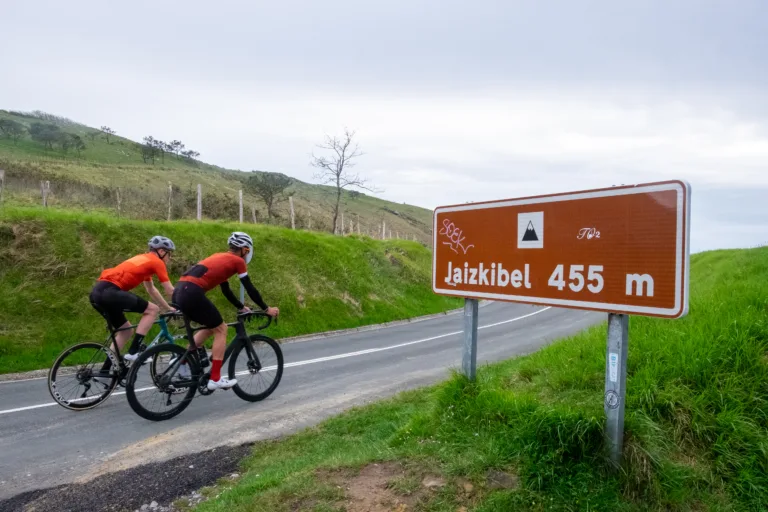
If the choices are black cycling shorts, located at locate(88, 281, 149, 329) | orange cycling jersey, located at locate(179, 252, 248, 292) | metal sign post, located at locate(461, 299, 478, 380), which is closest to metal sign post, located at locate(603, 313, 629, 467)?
metal sign post, located at locate(461, 299, 478, 380)

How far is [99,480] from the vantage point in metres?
4.52

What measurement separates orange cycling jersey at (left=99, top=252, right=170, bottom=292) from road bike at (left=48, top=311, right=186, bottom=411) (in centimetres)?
58

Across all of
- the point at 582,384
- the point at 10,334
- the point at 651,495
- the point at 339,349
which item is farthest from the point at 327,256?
the point at 651,495

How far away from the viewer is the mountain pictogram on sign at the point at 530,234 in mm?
3848

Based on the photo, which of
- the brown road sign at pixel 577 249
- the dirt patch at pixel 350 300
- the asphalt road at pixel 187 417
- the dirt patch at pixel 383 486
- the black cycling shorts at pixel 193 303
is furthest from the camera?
the dirt patch at pixel 350 300

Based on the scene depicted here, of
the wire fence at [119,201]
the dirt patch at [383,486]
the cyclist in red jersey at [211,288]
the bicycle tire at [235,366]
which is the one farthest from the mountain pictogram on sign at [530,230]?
the wire fence at [119,201]

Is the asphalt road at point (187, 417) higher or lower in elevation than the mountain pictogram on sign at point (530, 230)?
lower

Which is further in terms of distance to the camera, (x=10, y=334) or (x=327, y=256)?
(x=327, y=256)

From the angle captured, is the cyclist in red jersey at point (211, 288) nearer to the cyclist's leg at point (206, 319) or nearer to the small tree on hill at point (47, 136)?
the cyclist's leg at point (206, 319)

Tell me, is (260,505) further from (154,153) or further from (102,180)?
(154,153)

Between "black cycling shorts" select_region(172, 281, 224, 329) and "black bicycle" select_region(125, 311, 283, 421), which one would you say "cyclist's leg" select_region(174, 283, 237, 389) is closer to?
"black cycling shorts" select_region(172, 281, 224, 329)

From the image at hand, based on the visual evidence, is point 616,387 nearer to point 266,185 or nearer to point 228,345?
point 228,345

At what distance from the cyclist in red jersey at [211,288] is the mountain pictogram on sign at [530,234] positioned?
347 centimetres

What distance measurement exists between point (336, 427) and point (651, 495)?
337 centimetres
